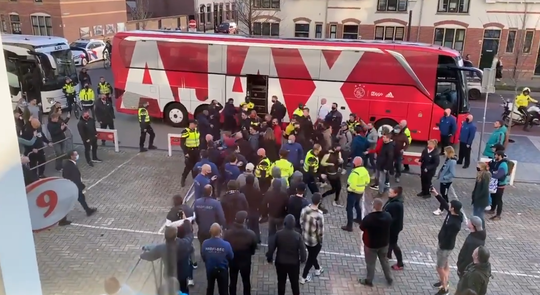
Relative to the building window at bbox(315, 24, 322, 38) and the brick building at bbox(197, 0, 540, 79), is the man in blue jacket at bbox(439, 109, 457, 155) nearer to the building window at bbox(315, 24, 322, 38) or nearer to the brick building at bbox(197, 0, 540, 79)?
the brick building at bbox(197, 0, 540, 79)

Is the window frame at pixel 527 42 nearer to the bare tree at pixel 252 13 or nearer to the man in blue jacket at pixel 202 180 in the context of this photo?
the bare tree at pixel 252 13

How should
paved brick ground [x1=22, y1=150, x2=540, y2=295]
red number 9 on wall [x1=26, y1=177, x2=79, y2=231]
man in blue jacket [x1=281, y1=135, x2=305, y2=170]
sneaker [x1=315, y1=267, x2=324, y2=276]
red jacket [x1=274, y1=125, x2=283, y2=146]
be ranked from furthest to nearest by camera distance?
red jacket [x1=274, y1=125, x2=283, y2=146] → man in blue jacket [x1=281, y1=135, x2=305, y2=170] → sneaker [x1=315, y1=267, x2=324, y2=276] → paved brick ground [x1=22, y1=150, x2=540, y2=295] → red number 9 on wall [x1=26, y1=177, x2=79, y2=231]

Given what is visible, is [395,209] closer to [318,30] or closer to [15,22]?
[318,30]

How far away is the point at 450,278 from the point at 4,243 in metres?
7.25

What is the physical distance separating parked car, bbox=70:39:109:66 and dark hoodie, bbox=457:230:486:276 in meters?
27.3

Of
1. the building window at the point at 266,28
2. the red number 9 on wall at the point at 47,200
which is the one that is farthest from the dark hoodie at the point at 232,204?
the building window at the point at 266,28

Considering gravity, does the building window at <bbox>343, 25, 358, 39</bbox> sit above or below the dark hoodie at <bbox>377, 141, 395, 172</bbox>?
above

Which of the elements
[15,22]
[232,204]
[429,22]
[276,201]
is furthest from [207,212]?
[15,22]

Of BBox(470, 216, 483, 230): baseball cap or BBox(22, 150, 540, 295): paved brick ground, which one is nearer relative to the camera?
BBox(470, 216, 483, 230): baseball cap

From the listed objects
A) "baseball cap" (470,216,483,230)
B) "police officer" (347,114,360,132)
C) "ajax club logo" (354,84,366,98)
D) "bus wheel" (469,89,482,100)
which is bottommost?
"bus wheel" (469,89,482,100)

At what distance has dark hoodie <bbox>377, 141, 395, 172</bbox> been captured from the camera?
35.0ft

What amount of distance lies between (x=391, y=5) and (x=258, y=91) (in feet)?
52.6

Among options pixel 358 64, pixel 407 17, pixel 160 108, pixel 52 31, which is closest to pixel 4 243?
pixel 358 64

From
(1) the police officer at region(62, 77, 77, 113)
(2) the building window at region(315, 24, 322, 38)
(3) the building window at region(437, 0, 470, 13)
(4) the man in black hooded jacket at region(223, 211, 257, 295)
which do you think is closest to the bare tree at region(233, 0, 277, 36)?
(2) the building window at region(315, 24, 322, 38)
